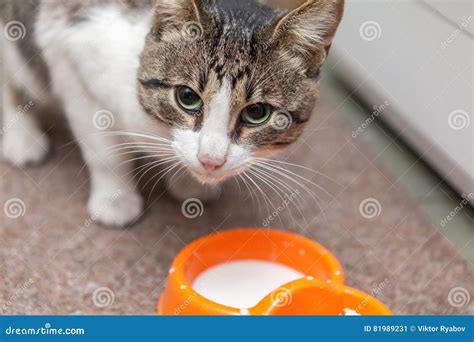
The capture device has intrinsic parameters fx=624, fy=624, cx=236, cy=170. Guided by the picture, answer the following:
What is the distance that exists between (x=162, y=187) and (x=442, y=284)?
813 mm

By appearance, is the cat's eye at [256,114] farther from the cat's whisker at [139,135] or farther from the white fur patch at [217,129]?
the cat's whisker at [139,135]

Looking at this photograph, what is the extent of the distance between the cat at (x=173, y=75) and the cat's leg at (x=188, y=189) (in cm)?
2

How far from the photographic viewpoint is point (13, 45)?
5.61 feet

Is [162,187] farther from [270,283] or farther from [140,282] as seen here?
[270,283]

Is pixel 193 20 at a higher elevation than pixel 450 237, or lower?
higher

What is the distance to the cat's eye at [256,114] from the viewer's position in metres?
1.31

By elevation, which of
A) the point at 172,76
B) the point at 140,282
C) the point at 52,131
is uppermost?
the point at 172,76

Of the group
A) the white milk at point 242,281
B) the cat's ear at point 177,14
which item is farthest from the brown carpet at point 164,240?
the cat's ear at point 177,14

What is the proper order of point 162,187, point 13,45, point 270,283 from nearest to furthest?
1. point 270,283
2. point 13,45
3. point 162,187

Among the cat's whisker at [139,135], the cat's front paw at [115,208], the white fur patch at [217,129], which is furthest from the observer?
the cat's front paw at [115,208]

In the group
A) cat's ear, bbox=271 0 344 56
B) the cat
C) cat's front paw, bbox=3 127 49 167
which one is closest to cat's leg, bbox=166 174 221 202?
the cat

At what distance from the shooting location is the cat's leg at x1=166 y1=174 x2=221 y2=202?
5.73ft

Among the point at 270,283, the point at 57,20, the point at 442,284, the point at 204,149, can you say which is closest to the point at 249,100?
the point at 204,149

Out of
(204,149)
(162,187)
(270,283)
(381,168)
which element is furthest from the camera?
(381,168)
